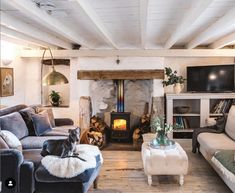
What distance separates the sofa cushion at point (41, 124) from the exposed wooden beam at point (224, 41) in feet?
11.3

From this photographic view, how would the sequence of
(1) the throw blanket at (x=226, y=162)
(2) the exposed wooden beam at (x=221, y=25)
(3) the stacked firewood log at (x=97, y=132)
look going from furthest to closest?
(3) the stacked firewood log at (x=97, y=132), (1) the throw blanket at (x=226, y=162), (2) the exposed wooden beam at (x=221, y=25)

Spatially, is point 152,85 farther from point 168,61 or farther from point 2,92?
point 2,92

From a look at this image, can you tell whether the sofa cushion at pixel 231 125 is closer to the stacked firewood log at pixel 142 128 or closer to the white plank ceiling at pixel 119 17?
the white plank ceiling at pixel 119 17

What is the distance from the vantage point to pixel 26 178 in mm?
2992

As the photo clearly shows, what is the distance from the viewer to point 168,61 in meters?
6.11

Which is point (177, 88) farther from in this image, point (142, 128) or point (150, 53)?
point (142, 128)

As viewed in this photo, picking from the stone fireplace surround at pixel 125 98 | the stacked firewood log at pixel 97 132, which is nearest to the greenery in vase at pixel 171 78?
the stone fireplace surround at pixel 125 98

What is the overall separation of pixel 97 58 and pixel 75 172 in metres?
3.41

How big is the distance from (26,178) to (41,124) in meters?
1.72

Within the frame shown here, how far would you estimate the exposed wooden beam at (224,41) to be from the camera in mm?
4505

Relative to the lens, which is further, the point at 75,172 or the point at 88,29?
the point at 88,29

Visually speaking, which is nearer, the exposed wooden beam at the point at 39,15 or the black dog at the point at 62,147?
the exposed wooden beam at the point at 39,15

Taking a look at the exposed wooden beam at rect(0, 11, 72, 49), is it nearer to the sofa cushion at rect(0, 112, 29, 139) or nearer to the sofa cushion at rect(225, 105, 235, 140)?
the sofa cushion at rect(0, 112, 29, 139)

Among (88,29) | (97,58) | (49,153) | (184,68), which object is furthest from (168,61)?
(49,153)
